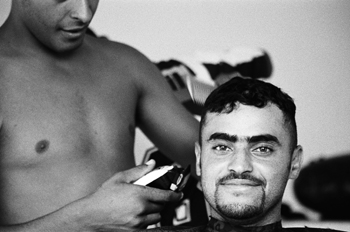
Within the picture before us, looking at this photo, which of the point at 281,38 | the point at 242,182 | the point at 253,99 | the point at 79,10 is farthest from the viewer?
the point at 281,38

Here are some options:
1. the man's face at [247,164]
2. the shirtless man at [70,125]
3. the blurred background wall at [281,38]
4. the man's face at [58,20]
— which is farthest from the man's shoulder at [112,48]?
the man's face at [247,164]

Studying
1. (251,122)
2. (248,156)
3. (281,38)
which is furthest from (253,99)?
(281,38)

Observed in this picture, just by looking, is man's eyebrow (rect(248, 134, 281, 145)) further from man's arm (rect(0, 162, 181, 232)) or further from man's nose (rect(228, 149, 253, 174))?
man's arm (rect(0, 162, 181, 232))

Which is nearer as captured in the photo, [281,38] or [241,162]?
[241,162]

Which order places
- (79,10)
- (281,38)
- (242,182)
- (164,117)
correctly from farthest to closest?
1. (281,38)
2. (164,117)
3. (79,10)
4. (242,182)

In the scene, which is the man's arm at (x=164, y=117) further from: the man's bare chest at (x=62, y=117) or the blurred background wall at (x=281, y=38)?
the blurred background wall at (x=281, y=38)

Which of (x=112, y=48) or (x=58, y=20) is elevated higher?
(x=58, y=20)

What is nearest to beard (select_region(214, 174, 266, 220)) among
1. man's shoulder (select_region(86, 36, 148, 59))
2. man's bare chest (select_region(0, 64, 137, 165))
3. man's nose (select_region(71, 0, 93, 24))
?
man's bare chest (select_region(0, 64, 137, 165))

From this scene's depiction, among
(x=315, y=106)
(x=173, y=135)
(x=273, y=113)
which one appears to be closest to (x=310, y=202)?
(x=315, y=106)

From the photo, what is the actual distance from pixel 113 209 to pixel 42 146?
422 mm

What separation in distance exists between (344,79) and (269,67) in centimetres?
38

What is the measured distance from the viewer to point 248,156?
1813mm

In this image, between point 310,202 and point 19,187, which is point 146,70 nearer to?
point 19,187

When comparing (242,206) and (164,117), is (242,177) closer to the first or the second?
(242,206)
